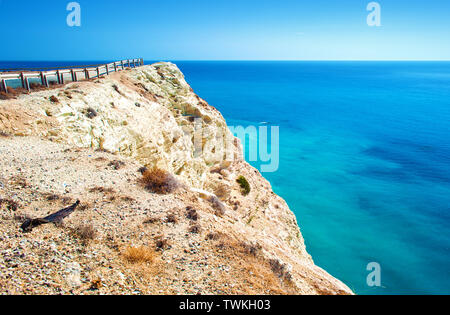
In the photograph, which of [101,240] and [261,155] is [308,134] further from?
[101,240]

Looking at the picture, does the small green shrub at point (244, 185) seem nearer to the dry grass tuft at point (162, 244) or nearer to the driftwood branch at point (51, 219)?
the dry grass tuft at point (162, 244)

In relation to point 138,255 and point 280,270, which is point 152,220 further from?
point 280,270

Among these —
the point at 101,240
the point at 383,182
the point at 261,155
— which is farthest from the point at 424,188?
the point at 101,240

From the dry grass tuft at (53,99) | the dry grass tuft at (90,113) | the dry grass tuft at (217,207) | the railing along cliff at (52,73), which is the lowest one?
the dry grass tuft at (217,207)

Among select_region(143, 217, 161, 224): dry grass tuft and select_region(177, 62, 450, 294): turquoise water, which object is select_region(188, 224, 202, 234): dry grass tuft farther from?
select_region(177, 62, 450, 294): turquoise water

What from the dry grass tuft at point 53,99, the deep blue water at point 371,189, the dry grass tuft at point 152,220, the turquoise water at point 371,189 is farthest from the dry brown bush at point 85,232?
the deep blue water at point 371,189

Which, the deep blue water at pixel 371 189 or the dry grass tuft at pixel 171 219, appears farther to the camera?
the deep blue water at pixel 371 189

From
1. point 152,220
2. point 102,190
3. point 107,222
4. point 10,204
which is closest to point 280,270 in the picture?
point 152,220

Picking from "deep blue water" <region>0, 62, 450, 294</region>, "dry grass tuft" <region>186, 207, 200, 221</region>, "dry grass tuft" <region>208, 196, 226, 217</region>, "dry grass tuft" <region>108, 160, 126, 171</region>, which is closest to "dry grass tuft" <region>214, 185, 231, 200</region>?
"dry grass tuft" <region>208, 196, 226, 217</region>
